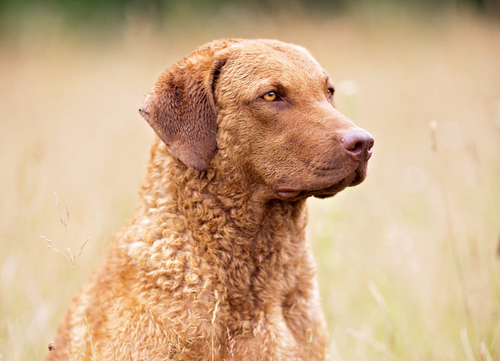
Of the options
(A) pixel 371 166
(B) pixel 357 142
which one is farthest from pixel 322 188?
(A) pixel 371 166

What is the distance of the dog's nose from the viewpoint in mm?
2510

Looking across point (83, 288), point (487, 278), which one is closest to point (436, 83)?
point (487, 278)

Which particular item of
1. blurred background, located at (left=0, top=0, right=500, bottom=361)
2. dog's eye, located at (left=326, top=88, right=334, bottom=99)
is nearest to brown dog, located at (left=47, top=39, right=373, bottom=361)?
dog's eye, located at (left=326, top=88, right=334, bottom=99)

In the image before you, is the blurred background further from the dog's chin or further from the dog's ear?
the dog's ear

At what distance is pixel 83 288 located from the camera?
310cm

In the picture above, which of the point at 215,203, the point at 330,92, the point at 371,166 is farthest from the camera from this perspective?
the point at 330,92

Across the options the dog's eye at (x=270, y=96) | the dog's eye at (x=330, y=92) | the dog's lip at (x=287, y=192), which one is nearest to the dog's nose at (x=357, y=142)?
the dog's lip at (x=287, y=192)

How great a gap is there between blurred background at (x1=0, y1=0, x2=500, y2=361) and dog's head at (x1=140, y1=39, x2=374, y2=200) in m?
0.55

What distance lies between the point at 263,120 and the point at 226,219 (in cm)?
57

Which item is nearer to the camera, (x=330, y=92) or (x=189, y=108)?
(x=189, y=108)

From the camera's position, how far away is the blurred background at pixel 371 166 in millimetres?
4078

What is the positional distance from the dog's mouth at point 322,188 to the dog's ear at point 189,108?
44 centimetres

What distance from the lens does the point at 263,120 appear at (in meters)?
2.78

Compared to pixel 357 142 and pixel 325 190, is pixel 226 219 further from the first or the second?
pixel 357 142
